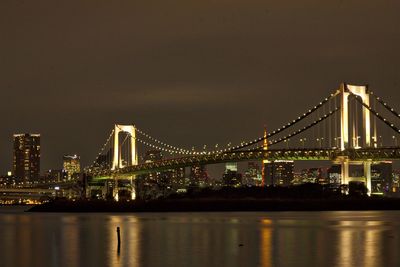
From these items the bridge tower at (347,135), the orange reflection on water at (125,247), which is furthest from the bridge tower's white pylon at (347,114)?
the orange reflection on water at (125,247)

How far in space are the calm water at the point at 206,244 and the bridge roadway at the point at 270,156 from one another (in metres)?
16.7

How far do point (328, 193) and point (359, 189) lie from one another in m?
6.95

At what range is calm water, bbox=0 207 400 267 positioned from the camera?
38.6 metres

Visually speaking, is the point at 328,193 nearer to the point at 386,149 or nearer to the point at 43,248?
the point at 386,149

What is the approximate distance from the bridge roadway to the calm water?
16748 millimetres

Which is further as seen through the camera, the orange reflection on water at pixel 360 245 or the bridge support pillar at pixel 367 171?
the bridge support pillar at pixel 367 171

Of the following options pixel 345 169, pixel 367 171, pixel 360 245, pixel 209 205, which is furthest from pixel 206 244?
pixel 209 205

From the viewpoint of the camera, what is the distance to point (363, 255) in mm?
40344

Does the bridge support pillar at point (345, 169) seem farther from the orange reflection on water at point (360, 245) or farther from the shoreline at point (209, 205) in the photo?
the orange reflection on water at point (360, 245)

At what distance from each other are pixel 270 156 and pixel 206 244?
3866 cm

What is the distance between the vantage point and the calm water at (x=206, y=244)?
3859cm

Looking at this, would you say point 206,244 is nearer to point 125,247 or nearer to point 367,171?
point 125,247

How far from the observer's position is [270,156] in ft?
275

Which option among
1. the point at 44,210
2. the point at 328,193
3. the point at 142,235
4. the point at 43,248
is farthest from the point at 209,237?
the point at 44,210
